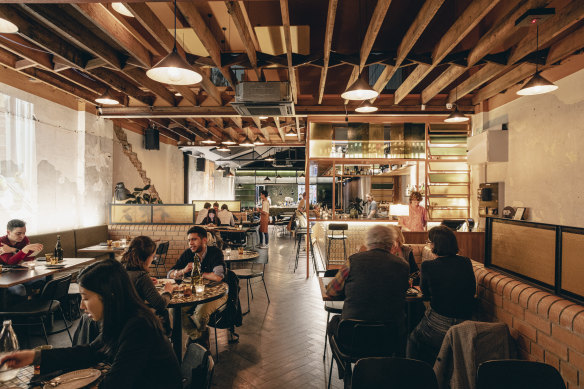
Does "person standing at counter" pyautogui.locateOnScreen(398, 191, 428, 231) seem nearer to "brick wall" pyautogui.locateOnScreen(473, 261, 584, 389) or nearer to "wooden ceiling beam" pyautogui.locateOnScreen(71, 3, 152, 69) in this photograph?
"brick wall" pyautogui.locateOnScreen(473, 261, 584, 389)

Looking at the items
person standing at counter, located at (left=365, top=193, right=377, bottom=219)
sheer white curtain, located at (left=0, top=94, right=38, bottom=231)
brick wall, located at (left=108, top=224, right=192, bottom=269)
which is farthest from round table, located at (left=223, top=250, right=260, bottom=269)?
person standing at counter, located at (left=365, top=193, right=377, bottom=219)

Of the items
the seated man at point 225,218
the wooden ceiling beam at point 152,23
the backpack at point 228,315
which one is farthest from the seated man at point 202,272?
the seated man at point 225,218

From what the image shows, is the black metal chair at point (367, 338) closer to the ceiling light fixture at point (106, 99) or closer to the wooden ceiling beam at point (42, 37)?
the wooden ceiling beam at point (42, 37)

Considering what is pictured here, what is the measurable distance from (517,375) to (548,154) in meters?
4.79

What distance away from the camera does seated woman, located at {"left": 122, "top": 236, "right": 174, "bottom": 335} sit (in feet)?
8.55

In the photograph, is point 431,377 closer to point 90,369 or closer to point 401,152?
point 90,369

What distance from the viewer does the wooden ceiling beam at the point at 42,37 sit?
3.58 meters

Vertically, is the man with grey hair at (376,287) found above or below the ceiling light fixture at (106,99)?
below

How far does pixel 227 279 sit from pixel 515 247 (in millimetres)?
2750

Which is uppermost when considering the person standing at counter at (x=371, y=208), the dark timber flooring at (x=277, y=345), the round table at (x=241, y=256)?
the person standing at counter at (x=371, y=208)

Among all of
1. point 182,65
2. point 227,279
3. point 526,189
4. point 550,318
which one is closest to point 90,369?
point 227,279

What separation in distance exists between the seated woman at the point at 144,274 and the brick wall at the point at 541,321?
2629mm

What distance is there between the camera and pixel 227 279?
12.2 feet

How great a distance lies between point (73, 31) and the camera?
3801 mm
